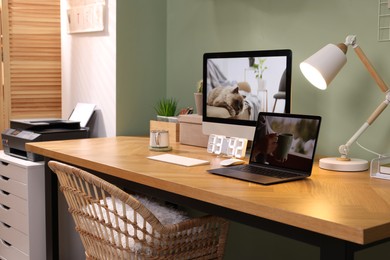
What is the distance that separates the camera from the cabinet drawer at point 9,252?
120 inches

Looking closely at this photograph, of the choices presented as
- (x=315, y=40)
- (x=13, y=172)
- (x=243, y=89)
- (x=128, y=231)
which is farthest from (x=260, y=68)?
(x=13, y=172)

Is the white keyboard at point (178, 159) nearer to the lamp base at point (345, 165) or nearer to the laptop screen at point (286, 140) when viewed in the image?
the laptop screen at point (286, 140)

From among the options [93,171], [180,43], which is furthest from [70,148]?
[180,43]

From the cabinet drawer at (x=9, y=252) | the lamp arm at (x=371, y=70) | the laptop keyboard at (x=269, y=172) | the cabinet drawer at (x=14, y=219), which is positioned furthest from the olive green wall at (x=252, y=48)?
the cabinet drawer at (x=9, y=252)

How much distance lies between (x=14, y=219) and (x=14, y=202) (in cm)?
10

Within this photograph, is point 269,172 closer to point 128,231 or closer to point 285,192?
point 285,192

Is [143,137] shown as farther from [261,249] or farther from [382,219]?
[382,219]

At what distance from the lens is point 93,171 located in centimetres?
244

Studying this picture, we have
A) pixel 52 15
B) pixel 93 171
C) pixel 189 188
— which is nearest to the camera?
pixel 189 188

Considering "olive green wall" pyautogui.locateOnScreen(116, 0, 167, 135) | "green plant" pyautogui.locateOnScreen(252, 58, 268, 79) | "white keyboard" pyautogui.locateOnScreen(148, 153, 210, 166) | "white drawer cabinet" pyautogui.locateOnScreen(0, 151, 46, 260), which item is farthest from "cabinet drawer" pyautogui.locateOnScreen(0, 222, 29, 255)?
"green plant" pyautogui.locateOnScreen(252, 58, 268, 79)

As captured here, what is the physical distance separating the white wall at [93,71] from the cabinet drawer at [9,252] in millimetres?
811

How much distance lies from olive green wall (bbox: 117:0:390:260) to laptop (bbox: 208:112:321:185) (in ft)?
1.46

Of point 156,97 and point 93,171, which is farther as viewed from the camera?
point 156,97

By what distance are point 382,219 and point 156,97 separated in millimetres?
2189
